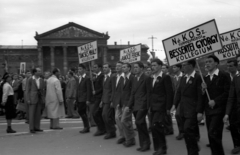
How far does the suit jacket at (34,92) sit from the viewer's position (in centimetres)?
1134

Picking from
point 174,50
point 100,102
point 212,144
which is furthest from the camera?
point 100,102

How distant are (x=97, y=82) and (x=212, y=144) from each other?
4797 mm

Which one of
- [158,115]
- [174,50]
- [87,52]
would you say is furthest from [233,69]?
[87,52]

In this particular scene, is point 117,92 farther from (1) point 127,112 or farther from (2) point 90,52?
(2) point 90,52

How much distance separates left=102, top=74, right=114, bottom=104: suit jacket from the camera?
946cm

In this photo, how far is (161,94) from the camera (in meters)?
7.20

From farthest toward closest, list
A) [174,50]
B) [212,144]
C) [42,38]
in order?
[42,38] → [174,50] → [212,144]

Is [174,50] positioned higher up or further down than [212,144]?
higher up

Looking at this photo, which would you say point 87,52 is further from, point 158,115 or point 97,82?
point 158,115

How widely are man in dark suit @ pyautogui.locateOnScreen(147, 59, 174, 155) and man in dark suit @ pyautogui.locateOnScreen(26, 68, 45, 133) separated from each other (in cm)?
524

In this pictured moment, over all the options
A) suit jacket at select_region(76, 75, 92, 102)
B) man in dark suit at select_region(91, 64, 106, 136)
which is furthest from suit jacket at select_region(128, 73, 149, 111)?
suit jacket at select_region(76, 75, 92, 102)

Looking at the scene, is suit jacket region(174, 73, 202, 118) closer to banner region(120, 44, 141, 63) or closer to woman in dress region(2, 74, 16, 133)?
woman in dress region(2, 74, 16, 133)

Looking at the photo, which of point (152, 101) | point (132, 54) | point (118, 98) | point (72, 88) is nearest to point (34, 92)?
point (118, 98)

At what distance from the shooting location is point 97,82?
33.5 feet
